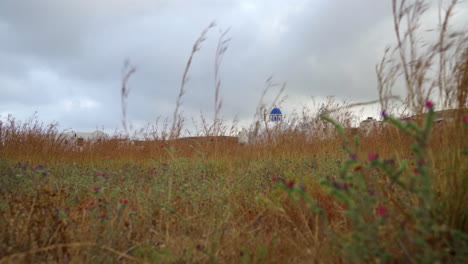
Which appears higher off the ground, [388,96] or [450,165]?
[388,96]

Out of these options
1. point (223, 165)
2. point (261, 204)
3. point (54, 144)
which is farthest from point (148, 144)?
point (261, 204)

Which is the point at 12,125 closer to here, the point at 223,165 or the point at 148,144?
the point at 148,144

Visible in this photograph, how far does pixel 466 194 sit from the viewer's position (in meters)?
1.48

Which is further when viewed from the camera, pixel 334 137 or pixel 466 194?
pixel 334 137

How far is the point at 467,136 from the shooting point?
1.63 m

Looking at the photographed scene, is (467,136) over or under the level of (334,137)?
under

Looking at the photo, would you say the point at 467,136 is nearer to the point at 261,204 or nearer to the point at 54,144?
the point at 261,204

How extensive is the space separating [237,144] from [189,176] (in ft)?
11.3

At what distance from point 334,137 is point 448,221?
4.58 m

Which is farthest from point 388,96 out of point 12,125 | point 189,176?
point 12,125

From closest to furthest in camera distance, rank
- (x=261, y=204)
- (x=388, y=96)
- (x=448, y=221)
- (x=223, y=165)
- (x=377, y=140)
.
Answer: (x=448, y=221) < (x=388, y=96) < (x=261, y=204) < (x=223, y=165) < (x=377, y=140)

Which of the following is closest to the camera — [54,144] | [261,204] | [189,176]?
[261,204]

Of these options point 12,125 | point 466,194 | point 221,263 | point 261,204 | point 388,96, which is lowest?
point 221,263

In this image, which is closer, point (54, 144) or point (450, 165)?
point (450, 165)
